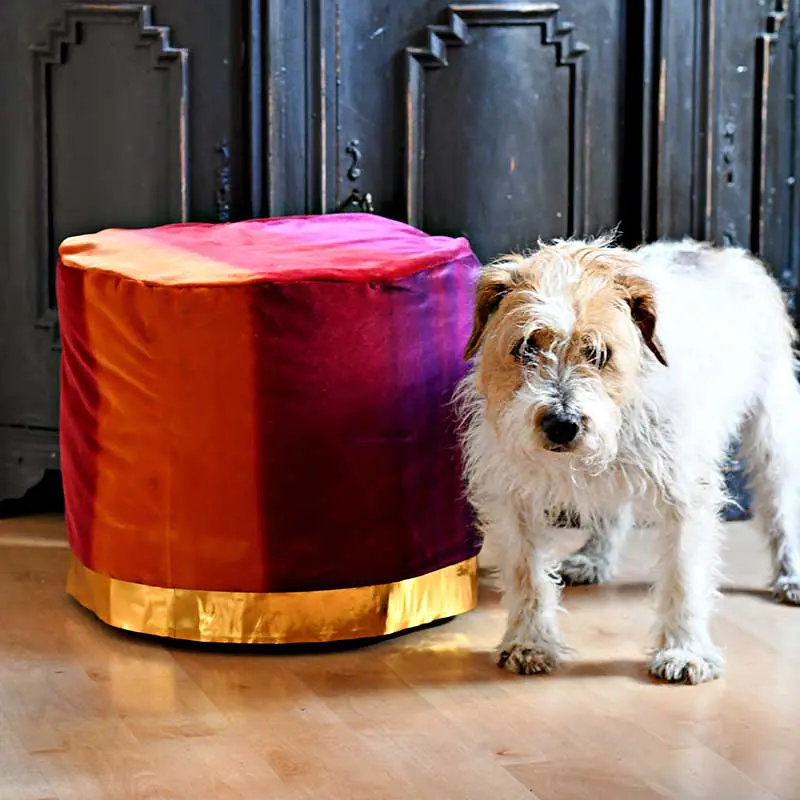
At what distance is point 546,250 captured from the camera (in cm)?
227

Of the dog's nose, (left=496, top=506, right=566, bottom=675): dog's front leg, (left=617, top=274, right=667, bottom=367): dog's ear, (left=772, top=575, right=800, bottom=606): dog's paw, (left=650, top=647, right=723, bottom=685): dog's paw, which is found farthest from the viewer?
(left=772, top=575, right=800, bottom=606): dog's paw

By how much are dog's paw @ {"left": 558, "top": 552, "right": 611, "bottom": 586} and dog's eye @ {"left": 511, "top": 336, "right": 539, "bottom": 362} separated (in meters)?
0.93

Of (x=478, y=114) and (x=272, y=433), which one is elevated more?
(x=478, y=114)

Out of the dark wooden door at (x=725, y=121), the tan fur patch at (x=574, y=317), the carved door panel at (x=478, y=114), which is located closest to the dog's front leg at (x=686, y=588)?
the tan fur patch at (x=574, y=317)

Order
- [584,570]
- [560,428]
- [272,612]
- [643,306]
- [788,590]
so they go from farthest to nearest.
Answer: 1. [584,570]
2. [788,590]
3. [272,612]
4. [643,306]
5. [560,428]

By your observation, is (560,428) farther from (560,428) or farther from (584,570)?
(584,570)

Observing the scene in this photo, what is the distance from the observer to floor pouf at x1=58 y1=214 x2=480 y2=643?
7.84 ft

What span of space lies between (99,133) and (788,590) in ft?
6.38

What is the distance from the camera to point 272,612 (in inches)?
96.6

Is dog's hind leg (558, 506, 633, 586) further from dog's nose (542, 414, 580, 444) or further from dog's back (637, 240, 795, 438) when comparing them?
dog's nose (542, 414, 580, 444)

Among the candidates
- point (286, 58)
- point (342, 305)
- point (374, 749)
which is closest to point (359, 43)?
point (286, 58)

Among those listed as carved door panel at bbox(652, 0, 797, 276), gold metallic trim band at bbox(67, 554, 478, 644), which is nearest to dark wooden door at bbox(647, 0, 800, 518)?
carved door panel at bbox(652, 0, 797, 276)

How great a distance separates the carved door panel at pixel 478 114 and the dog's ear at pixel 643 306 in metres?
1.14

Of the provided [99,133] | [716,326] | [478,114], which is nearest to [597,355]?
[716,326]
